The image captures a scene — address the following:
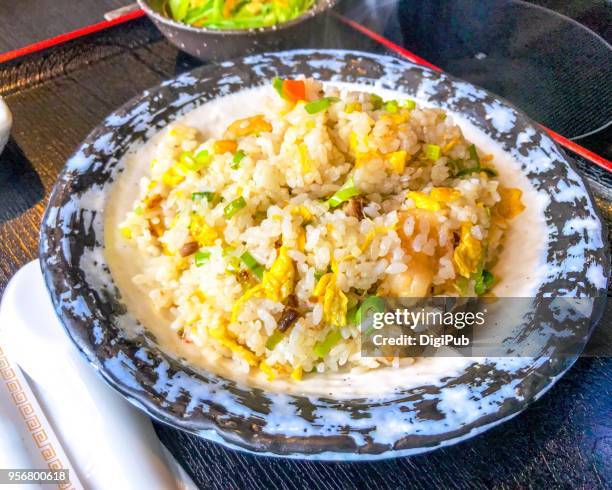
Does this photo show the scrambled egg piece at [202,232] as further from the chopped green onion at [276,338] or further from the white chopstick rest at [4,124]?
the white chopstick rest at [4,124]

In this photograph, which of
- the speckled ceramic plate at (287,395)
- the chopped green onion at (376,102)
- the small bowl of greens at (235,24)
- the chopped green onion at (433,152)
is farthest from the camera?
the small bowl of greens at (235,24)

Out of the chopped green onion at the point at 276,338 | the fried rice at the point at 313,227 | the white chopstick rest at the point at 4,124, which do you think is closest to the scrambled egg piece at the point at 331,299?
the fried rice at the point at 313,227

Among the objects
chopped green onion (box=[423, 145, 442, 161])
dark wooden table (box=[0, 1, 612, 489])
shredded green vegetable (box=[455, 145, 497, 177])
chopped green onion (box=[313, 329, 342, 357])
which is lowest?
dark wooden table (box=[0, 1, 612, 489])

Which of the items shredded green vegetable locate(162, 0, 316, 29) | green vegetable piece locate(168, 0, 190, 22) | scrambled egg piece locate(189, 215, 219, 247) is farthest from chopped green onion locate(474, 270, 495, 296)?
green vegetable piece locate(168, 0, 190, 22)

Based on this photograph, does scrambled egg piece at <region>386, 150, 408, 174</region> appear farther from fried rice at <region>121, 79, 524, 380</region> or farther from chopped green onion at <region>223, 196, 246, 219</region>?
chopped green onion at <region>223, 196, 246, 219</region>

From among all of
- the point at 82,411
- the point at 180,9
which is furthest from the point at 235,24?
the point at 82,411

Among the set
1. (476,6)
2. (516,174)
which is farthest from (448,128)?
(476,6)
